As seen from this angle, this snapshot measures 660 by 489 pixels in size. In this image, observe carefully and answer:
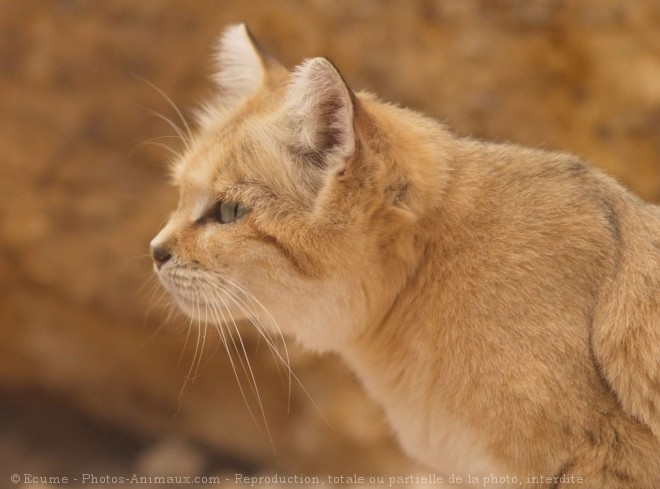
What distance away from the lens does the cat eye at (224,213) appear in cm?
172

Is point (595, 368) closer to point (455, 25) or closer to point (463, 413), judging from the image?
→ point (463, 413)

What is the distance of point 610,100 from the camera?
311 centimetres

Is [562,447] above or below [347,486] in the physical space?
above

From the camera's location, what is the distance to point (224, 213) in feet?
5.70

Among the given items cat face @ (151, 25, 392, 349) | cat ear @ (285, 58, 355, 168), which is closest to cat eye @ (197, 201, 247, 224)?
cat face @ (151, 25, 392, 349)

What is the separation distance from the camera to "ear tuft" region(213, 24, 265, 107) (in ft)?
6.75

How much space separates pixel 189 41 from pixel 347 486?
6.16 feet

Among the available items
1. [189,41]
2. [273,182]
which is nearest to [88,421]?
[189,41]

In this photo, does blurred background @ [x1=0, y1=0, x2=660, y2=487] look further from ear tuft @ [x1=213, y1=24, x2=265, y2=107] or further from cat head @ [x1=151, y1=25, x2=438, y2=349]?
cat head @ [x1=151, y1=25, x2=438, y2=349]

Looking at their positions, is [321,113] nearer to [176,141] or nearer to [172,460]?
[176,141]

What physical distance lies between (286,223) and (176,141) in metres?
1.74

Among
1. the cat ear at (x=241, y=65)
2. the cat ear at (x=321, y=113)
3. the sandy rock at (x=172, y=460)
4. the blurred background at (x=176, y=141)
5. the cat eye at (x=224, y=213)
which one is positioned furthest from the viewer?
the sandy rock at (x=172, y=460)

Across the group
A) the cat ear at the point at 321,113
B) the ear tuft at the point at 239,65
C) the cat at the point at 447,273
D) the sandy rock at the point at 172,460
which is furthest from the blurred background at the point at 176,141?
the cat ear at the point at 321,113

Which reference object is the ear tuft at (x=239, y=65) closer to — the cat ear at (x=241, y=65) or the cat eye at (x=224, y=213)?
the cat ear at (x=241, y=65)
